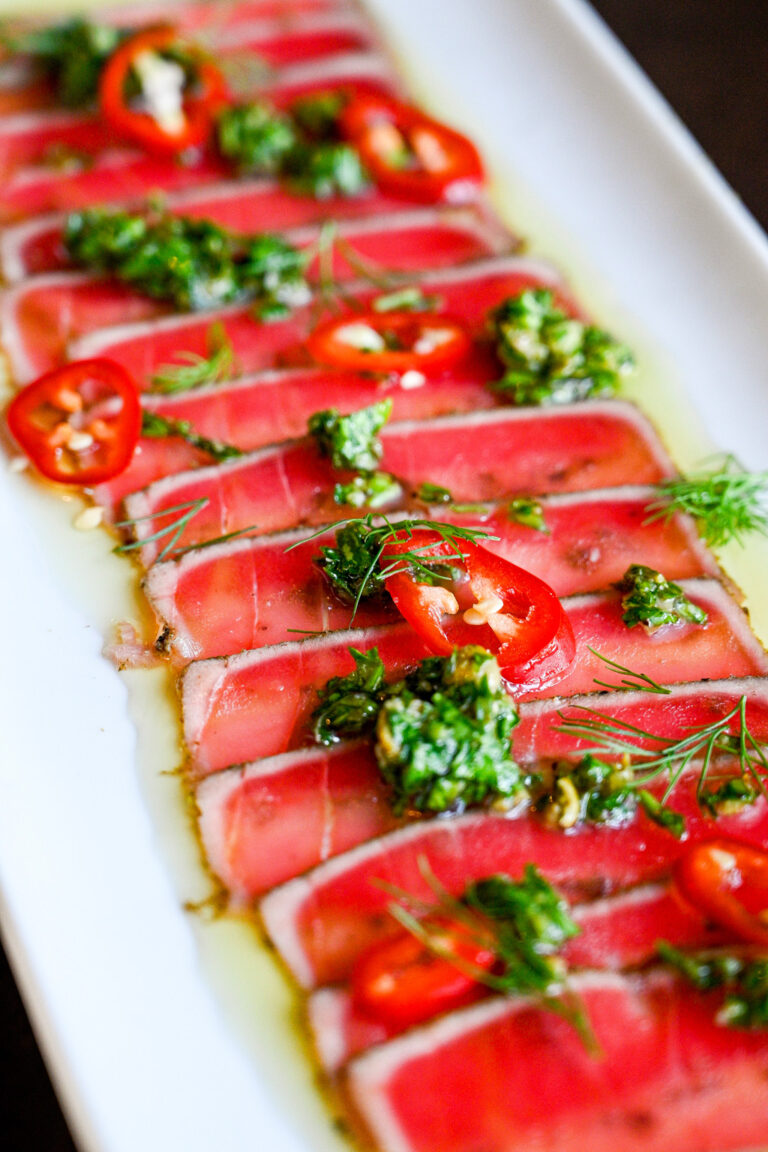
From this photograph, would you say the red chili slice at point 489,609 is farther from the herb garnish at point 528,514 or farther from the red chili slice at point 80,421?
the red chili slice at point 80,421

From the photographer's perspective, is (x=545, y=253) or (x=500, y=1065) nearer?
(x=500, y=1065)

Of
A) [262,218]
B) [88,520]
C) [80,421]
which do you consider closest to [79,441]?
[80,421]

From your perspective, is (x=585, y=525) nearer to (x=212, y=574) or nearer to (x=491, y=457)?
(x=491, y=457)

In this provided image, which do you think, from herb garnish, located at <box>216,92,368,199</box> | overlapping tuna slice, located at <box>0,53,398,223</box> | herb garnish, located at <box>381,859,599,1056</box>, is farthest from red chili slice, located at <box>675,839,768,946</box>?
overlapping tuna slice, located at <box>0,53,398,223</box>

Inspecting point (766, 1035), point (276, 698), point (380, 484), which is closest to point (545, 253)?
point (380, 484)

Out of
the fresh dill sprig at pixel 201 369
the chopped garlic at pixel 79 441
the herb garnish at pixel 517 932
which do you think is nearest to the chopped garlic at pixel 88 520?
the chopped garlic at pixel 79 441

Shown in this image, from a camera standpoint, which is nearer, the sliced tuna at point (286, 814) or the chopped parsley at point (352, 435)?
the sliced tuna at point (286, 814)
